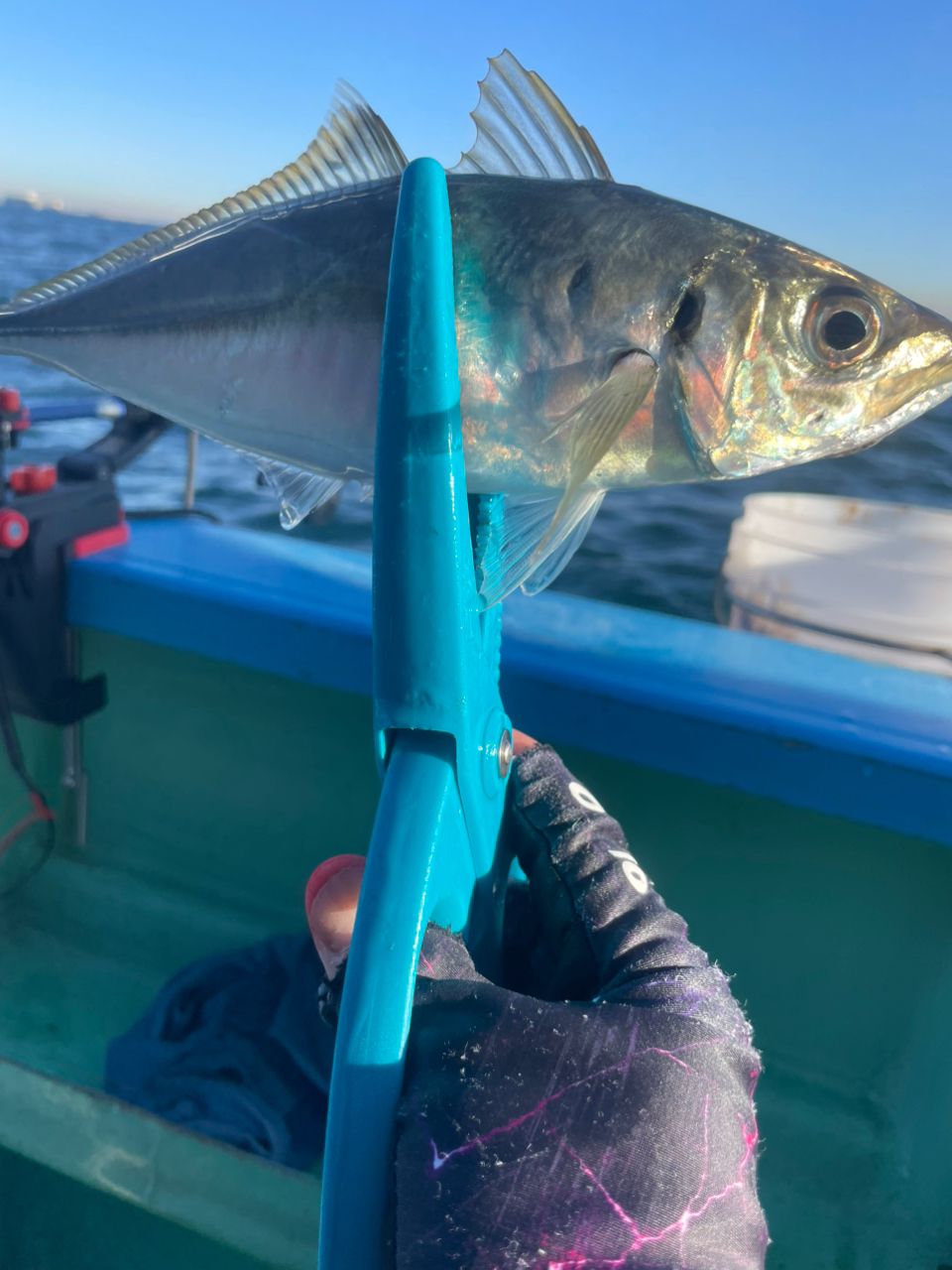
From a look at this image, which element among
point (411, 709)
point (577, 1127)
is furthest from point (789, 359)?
point (577, 1127)

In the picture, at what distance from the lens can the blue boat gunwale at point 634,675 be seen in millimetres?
1463

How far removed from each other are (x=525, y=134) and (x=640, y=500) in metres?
6.48

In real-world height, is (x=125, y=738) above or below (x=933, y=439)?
below

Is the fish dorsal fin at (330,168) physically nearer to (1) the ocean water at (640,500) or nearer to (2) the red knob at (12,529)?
(2) the red knob at (12,529)

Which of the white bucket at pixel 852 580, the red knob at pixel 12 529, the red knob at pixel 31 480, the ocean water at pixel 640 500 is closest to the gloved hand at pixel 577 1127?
the red knob at pixel 12 529

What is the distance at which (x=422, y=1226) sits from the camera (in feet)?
2.11

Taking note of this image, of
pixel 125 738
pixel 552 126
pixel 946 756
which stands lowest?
pixel 125 738

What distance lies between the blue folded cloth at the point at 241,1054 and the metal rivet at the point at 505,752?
1.03 m

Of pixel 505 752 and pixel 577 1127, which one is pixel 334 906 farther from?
pixel 577 1127

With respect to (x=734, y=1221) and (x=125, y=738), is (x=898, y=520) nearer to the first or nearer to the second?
(x=125, y=738)

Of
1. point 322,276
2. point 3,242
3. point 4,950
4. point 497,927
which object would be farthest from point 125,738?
point 3,242

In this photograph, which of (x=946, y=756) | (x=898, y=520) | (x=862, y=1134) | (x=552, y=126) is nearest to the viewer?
(x=552, y=126)

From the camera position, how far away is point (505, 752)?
949 millimetres

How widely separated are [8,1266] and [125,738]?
3.35 ft
